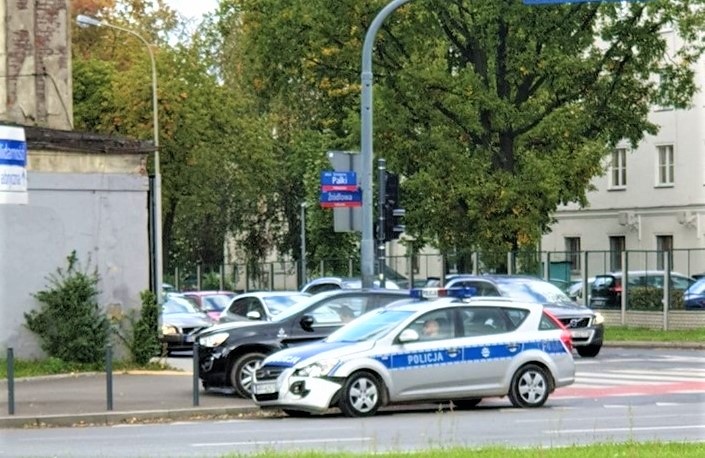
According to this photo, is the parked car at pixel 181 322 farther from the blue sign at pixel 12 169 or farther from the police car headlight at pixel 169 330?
the blue sign at pixel 12 169

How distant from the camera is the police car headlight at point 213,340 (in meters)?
24.6

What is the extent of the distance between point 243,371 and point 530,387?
14.5 feet

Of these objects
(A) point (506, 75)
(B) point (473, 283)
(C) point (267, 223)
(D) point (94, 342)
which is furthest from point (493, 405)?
(C) point (267, 223)

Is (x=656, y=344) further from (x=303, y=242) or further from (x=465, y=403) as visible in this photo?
(x=303, y=242)

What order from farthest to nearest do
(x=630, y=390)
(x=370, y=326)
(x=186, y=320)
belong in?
(x=186, y=320), (x=630, y=390), (x=370, y=326)

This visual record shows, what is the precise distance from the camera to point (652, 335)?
44312 millimetres

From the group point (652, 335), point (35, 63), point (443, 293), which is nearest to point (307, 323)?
point (443, 293)

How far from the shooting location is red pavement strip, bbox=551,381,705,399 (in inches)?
1004

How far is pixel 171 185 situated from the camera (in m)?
62.7

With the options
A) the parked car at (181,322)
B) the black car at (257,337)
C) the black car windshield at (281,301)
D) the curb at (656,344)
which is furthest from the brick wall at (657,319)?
the black car at (257,337)

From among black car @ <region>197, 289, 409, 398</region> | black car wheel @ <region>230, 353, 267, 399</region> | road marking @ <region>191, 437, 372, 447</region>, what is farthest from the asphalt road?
black car wheel @ <region>230, 353, 267, 399</region>

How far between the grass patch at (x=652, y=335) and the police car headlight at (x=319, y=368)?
73.9ft

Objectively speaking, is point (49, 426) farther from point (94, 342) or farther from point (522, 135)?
point (522, 135)

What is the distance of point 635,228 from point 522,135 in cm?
1993
